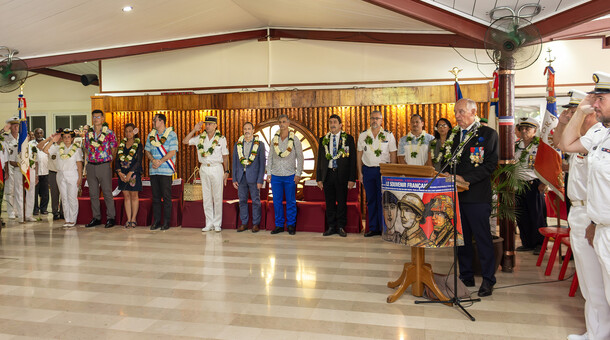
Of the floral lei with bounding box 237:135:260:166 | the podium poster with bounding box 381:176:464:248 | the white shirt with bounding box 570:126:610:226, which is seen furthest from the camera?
the floral lei with bounding box 237:135:260:166

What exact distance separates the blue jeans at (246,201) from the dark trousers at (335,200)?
1094 millimetres

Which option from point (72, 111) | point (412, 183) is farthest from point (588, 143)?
point (72, 111)

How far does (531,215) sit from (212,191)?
4.68 m

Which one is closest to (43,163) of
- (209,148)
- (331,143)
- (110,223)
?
(110,223)

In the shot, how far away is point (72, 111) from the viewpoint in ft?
47.6

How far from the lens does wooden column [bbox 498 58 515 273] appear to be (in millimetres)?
5172

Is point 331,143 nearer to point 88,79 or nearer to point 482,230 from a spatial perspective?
point 482,230

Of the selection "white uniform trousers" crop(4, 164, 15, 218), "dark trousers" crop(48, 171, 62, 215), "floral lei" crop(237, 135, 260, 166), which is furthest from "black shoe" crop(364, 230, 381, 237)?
"white uniform trousers" crop(4, 164, 15, 218)

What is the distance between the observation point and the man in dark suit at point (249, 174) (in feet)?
25.5

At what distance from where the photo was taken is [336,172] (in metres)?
7.41

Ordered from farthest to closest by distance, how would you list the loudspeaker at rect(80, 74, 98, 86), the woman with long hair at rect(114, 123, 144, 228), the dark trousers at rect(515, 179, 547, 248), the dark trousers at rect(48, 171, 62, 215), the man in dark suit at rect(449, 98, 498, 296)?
the loudspeaker at rect(80, 74, 98, 86)
the dark trousers at rect(48, 171, 62, 215)
the woman with long hair at rect(114, 123, 144, 228)
the dark trousers at rect(515, 179, 547, 248)
the man in dark suit at rect(449, 98, 498, 296)

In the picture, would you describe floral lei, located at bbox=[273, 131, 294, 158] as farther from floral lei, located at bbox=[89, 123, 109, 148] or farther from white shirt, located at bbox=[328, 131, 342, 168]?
floral lei, located at bbox=[89, 123, 109, 148]

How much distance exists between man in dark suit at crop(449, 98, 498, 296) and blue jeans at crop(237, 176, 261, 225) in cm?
401

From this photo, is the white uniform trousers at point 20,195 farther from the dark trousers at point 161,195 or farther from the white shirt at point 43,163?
the dark trousers at point 161,195
